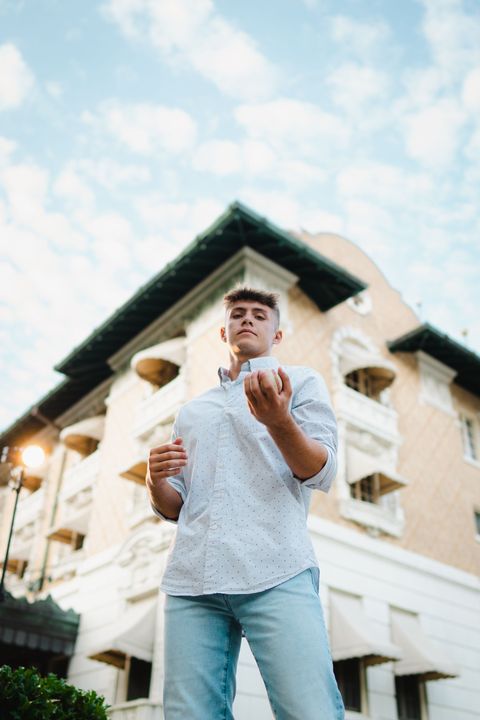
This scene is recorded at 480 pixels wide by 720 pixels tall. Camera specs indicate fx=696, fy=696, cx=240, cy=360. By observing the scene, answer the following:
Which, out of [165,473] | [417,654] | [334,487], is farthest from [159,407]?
[165,473]

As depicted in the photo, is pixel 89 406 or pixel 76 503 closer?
pixel 76 503

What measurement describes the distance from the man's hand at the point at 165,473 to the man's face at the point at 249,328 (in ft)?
1.47

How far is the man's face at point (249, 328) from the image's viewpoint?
257 centimetres

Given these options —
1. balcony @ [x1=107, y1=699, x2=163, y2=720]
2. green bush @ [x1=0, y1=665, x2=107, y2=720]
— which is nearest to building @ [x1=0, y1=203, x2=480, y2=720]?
balcony @ [x1=107, y1=699, x2=163, y2=720]

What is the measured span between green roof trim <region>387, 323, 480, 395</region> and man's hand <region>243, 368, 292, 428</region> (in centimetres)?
1606

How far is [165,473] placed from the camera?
2.30m

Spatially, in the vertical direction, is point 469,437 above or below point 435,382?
below

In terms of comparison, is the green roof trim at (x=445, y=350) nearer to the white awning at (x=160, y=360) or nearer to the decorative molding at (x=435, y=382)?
the decorative molding at (x=435, y=382)

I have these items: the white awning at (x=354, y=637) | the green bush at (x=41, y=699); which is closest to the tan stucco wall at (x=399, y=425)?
the white awning at (x=354, y=637)

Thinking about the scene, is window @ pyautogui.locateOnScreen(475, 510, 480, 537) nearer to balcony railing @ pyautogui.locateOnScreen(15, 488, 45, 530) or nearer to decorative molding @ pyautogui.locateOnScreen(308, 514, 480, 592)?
decorative molding @ pyautogui.locateOnScreen(308, 514, 480, 592)

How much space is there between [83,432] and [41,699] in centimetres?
1620

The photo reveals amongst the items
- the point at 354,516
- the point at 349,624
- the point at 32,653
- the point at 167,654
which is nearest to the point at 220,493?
the point at 167,654

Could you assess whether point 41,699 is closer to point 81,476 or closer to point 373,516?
point 373,516

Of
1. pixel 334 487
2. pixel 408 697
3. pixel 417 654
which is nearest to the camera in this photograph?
pixel 417 654
